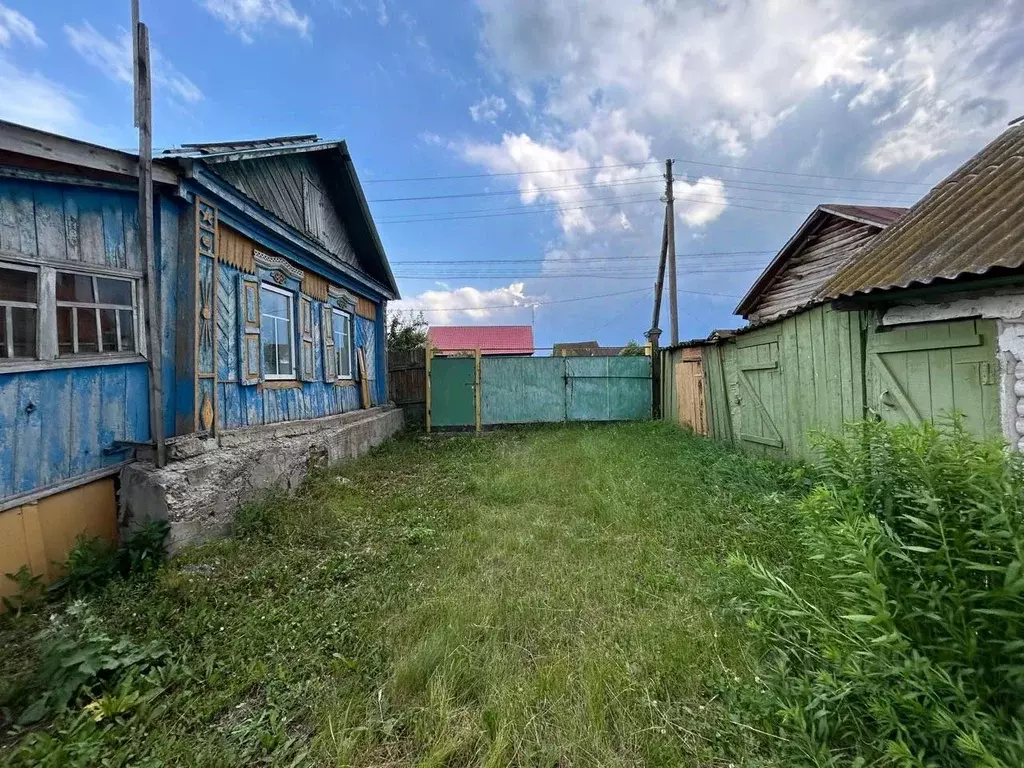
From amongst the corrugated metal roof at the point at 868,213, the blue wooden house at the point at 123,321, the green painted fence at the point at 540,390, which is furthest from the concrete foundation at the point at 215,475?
the corrugated metal roof at the point at 868,213

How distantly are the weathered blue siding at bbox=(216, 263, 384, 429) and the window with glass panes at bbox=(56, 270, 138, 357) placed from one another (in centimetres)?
76

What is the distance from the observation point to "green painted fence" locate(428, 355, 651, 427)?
32.6 ft

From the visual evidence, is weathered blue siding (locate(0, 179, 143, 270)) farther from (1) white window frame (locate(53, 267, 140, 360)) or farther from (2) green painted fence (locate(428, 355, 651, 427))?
(2) green painted fence (locate(428, 355, 651, 427))

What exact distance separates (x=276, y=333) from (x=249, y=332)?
28.6 inches

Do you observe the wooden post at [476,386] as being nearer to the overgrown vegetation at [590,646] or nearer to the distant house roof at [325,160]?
the distant house roof at [325,160]

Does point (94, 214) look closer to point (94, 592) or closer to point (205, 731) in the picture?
point (94, 592)

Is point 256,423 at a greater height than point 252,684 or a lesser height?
greater

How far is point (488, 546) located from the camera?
3578mm

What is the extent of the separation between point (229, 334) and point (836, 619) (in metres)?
5.37

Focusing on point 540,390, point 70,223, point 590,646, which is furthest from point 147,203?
point 540,390

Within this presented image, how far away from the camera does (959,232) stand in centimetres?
366

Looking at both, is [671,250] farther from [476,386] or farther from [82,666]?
[82,666]

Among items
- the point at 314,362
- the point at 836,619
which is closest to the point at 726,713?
the point at 836,619

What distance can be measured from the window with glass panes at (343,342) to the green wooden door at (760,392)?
21.1 feet
